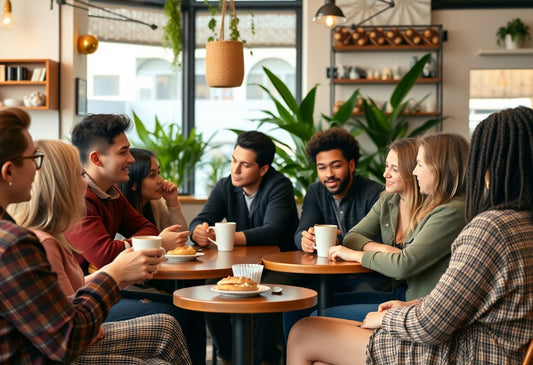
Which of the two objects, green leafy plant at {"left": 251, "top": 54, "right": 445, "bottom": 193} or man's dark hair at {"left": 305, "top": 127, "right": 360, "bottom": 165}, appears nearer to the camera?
man's dark hair at {"left": 305, "top": 127, "right": 360, "bottom": 165}

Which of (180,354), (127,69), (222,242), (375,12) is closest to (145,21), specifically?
(127,69)

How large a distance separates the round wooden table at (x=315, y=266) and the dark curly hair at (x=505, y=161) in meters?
1.01

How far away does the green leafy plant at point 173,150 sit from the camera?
21.2ft

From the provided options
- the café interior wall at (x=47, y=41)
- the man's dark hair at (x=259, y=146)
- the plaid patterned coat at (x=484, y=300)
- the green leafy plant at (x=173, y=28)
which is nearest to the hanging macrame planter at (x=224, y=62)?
the man's dark hair at (x=259, y=146)

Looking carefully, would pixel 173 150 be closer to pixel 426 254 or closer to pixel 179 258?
pixel 179 258

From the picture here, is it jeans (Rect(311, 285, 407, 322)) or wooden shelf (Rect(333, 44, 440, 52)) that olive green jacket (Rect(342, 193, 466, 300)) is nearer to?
jeans (Rect(311, 285, 407, 322))

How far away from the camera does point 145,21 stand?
715 cm

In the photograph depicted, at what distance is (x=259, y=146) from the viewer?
13.2 ft

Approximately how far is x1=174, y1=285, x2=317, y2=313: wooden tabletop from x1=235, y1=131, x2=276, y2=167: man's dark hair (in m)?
1.72

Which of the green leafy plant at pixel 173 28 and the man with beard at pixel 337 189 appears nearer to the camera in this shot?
the man with beard at pixel 337 189

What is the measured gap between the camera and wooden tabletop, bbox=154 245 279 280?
106 inches

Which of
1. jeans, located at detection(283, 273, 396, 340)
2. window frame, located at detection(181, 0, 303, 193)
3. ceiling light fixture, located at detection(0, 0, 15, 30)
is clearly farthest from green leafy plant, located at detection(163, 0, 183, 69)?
jeans, located at detection(283, 273, 396, 340)

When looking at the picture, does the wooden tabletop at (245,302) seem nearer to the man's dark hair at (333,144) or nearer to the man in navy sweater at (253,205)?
the man in navy sweater at (253,205)

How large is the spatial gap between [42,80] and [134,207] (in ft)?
10.2
